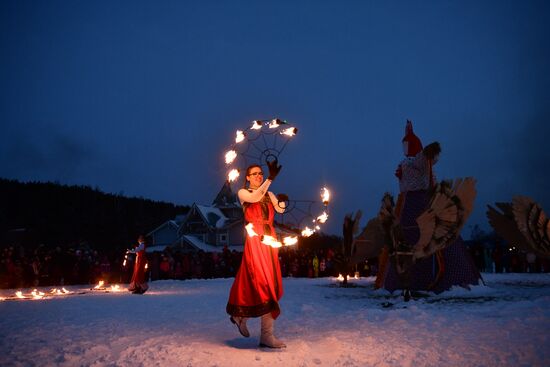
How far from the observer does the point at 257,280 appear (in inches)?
203

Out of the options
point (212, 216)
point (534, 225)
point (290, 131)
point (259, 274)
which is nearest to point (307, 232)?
point (259, 274)

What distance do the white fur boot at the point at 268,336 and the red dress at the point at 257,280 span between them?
0.08 meters

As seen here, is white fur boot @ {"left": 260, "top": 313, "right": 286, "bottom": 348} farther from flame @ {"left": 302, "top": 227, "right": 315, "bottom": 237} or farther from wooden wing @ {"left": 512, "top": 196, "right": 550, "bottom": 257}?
wooden wing @ {"left": 512, "top": 196, "right": 550, "bottom": 257}

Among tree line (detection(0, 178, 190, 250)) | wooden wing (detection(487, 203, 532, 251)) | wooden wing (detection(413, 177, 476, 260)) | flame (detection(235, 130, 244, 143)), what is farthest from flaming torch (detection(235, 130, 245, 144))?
tree line (detection(0, 178, 190, 250))

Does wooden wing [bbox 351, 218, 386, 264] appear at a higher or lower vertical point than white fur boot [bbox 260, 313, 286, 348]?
higher

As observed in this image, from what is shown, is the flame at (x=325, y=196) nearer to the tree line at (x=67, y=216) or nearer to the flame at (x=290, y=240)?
the flame at (x=290, y=240)

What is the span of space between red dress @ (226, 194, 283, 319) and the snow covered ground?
1.42 feet

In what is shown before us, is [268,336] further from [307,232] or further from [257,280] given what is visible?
[307,232]

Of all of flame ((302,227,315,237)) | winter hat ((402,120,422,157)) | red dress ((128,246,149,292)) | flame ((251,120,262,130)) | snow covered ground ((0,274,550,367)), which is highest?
winter hat ((402,120,422,157))

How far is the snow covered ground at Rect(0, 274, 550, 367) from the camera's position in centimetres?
446

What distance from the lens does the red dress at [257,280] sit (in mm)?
5105

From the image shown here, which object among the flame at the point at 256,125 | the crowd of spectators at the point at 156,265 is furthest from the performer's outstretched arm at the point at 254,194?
the crowd of spectators at the point at 156,265

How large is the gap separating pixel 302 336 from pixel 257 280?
1200mm

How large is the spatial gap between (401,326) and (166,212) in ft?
180
